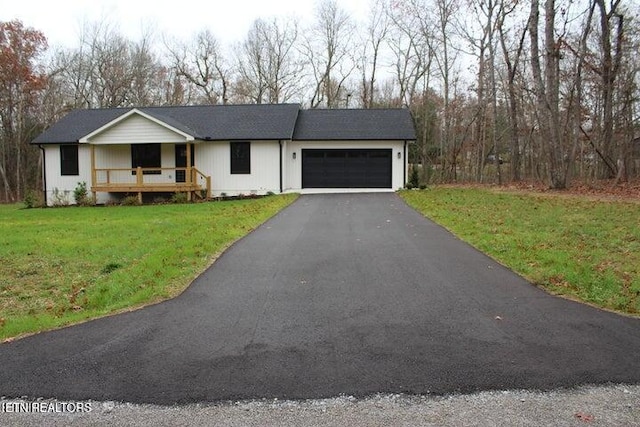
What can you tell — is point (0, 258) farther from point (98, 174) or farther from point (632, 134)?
point (632, 134)

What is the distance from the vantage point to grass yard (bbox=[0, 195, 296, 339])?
6.28m

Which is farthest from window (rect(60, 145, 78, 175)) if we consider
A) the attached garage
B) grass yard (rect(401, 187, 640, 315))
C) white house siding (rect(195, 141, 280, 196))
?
grass yard (rect(401, 187, 640, 315))

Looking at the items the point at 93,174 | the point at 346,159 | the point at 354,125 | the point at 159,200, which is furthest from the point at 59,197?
the point at 354,125

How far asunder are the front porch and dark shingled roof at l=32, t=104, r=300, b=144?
1.49m

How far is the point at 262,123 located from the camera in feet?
80.6

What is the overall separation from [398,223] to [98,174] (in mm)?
16671

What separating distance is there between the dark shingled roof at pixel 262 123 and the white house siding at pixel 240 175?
54 centimetres

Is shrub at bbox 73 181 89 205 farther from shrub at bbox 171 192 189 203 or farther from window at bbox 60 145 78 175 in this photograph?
shrub at bbox 171 192 189 203

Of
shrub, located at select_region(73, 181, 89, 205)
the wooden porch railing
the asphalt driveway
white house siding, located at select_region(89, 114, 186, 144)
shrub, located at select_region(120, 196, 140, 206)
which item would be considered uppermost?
white house siding, located at select_region(89, 114, 186, 144)

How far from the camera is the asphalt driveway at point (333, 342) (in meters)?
3.80

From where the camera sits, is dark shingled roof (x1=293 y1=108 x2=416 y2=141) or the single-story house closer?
the single-story house

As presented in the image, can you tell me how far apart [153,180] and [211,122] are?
3.94 metres

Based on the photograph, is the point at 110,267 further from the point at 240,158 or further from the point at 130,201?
the point at 240,158

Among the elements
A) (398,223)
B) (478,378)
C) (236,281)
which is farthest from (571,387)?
(398,223)
